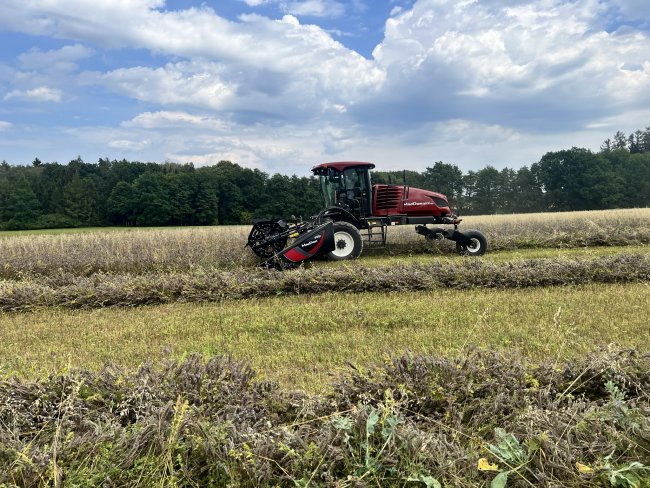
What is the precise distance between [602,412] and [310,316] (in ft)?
13.6

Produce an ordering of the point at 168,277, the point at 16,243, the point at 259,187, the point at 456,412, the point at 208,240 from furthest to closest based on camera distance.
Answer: the point at 259,187, the point at 208,240, the point at 16,243, the point at 168,277, the point at 456,412

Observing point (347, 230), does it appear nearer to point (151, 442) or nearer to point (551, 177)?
point (151, 442)

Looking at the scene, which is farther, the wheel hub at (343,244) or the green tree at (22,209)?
the green tree at (22,209)

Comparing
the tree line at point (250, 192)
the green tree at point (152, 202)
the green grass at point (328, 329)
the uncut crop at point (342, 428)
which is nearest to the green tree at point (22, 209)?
the tree line at point (250, 192)

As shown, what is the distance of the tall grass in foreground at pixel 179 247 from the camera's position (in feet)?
38.4

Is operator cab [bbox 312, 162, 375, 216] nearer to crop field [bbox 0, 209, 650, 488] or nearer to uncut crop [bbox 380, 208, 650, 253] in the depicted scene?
uncut crop [bbox 380, 208, 650, 253]

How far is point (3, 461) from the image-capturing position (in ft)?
7.04

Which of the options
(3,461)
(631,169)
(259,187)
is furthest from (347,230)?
(631,169)

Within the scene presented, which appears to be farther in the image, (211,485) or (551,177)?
(551,177)

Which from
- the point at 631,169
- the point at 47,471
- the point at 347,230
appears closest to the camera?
the point at 47,471

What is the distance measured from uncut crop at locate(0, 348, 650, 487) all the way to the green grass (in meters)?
0.89

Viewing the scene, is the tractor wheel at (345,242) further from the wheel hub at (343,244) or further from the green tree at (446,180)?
the green tree at (446,180)

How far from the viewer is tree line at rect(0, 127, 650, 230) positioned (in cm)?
5481

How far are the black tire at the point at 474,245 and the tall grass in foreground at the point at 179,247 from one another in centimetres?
73
